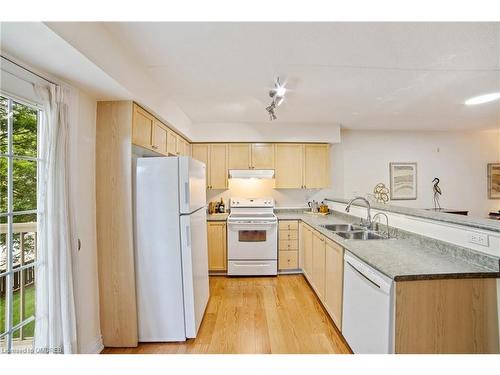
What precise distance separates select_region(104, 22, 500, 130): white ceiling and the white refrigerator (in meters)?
0.86

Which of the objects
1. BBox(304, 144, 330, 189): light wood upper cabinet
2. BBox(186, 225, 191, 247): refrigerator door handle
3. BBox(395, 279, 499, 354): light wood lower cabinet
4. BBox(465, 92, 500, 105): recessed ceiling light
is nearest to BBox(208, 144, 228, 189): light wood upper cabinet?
BBox(304, 144, 330, 189): light wood upper cabinet

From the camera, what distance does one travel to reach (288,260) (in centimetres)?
365

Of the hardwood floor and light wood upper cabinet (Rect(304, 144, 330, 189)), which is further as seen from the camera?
light wood upper cabinet (Rect(304, 144, 330, 189))

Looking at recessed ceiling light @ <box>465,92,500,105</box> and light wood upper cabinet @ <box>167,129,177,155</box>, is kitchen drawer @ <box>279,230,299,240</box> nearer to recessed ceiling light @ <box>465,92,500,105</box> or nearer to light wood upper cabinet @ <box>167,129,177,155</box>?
light wood upper cabinet @ <box>167,129,177,155</box>

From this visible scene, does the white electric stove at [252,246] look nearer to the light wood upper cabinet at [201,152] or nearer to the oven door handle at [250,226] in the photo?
the oven door handle at [250,226]

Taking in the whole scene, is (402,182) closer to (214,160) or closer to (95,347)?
(214,160)

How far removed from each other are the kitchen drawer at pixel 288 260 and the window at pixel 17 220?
287cm

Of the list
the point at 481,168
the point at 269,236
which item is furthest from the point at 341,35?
the point at 481,168

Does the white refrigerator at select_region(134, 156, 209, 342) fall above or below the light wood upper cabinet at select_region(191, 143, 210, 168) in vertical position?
below

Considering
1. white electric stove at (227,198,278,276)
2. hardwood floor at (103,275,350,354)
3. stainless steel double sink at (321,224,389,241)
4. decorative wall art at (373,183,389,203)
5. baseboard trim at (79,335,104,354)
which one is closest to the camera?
baseboard trim at (79,335,104,354)

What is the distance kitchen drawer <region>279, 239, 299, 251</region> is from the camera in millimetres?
3652

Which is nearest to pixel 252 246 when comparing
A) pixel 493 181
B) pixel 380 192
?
A: pixel 380 192

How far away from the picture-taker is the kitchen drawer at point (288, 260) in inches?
143
